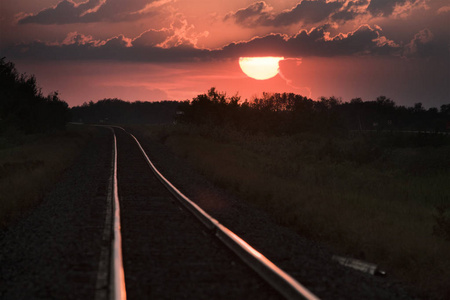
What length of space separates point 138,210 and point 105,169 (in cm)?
1004

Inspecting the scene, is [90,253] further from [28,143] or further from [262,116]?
[262,116]

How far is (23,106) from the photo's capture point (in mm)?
46938

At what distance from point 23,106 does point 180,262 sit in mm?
46303

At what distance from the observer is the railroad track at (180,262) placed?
16.4 ft

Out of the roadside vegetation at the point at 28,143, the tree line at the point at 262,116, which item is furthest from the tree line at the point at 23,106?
the tree line at the point at 262,116

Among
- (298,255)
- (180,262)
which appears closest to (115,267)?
(180,262)

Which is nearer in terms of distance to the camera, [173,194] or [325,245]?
[325,245]

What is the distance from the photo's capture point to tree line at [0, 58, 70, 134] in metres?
41.8

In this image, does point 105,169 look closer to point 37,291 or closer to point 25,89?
point 37,291

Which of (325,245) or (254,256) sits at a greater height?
(254,256)

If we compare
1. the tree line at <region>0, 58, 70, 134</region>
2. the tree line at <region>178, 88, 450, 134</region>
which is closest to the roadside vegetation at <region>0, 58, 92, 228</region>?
the tree line at <region>0, 58, 70, 134</region>

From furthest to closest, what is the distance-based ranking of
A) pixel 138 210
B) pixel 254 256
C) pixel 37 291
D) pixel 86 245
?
pixel 138 210 < pixel 86 245 < pixel 254 256 < pixel 37 291

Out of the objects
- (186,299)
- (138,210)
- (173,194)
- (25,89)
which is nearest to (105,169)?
(173,194)

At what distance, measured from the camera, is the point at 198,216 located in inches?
377
